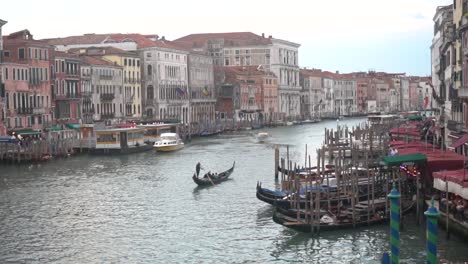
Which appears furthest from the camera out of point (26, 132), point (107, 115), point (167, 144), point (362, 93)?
point (362, 93)

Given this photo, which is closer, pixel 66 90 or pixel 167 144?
pixel 167 144

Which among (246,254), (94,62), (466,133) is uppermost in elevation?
(94,62)

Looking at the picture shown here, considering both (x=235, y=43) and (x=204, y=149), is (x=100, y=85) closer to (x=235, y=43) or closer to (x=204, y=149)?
(x=204, y=149)

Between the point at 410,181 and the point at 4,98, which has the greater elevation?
the point at 4,98

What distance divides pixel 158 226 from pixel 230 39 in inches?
1814

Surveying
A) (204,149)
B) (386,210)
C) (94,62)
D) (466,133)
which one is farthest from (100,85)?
(386,210)

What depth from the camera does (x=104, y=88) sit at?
38.6 meters

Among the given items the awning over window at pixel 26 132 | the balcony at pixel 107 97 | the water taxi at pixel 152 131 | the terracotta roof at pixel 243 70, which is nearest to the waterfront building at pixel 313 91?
the terracotta roof at pixel 243 70

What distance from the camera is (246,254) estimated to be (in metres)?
11.6

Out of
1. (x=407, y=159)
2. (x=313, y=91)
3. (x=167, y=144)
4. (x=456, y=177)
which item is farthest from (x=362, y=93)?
(x=456, y=177)

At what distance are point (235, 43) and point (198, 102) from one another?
32.7 ft

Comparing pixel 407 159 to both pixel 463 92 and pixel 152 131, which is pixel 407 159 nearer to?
pixel 463 92

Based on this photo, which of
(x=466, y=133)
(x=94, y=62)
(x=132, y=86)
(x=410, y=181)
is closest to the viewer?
(x=410, y=181)

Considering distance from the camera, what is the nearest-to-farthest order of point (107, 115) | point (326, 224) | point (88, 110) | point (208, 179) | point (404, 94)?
1. point (326, 224)
2. point (208, 179)
3. point (88, 110)
4. point (107, 115)
5. point (404, 94)
